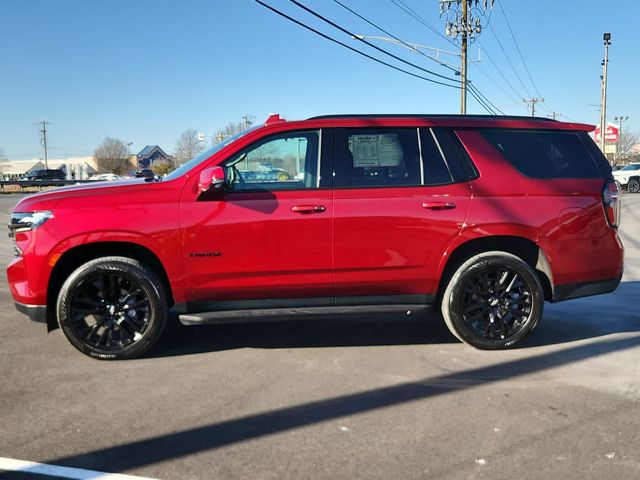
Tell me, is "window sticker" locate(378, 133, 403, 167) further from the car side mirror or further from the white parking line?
the white parking line

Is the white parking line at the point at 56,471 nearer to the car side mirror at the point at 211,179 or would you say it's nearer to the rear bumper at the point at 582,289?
the car side mirror at the point at 211,179

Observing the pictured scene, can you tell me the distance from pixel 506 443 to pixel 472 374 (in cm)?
108

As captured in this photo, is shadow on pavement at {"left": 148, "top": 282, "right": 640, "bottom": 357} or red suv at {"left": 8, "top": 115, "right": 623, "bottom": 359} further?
shadow on pavement at {"left": 148, "top": 282, "right": 640, "bottom": 357}

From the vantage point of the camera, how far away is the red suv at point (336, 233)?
427 centimetres

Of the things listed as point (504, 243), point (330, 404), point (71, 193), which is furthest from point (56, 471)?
point (504, 243)

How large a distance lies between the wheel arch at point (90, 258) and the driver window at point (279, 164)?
926mm

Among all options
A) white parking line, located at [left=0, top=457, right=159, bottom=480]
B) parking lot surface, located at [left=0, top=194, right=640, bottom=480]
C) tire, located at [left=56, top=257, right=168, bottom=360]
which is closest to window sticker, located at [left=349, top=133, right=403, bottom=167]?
parking lot surface, located at [left=0, top=194, right=640, bottom=480]

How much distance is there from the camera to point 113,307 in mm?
4410

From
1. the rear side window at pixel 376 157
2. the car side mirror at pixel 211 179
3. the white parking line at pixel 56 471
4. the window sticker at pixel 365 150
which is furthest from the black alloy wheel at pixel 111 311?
the window sticker at pixel 365 150

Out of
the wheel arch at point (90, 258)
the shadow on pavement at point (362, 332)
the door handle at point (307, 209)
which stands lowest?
the shadow on pavement at point (362, 332)

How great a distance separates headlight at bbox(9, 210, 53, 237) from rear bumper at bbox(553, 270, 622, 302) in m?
4.28

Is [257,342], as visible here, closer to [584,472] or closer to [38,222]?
[38,222]

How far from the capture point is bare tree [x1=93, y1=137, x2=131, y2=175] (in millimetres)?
95875

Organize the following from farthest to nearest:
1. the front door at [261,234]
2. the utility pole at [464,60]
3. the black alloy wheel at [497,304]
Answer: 1. the utility pole at [464,60]
2. the black alloy wheel at [497,304]
3. the front door at [261,234]
